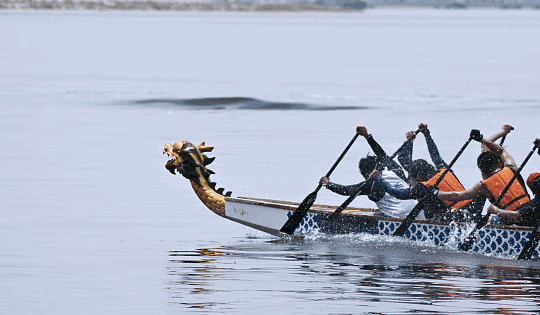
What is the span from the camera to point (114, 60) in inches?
3145

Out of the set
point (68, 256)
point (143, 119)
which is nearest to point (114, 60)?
point (143, 119)

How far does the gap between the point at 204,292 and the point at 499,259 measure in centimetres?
437

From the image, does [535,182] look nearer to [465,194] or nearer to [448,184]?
[465,194]

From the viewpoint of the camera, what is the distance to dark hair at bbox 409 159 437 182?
638 inches

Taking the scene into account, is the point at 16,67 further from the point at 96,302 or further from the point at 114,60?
the point at 96,302

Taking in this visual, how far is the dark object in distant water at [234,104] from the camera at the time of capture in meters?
42.4

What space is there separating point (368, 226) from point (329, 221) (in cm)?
70

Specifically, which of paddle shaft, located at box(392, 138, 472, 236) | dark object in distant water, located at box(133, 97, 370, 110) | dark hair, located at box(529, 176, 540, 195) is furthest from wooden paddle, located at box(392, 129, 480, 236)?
dark object in distant water, located at box(133, 97, 370, 110)

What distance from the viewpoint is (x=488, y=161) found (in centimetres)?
1471

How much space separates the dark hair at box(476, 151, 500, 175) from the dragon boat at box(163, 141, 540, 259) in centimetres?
86

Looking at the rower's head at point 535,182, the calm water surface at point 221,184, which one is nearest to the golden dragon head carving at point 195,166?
the calm water surface at point 221,184

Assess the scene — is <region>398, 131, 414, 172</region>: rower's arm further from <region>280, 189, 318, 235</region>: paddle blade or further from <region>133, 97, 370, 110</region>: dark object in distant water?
<region>133, 97, 370, 110</region>: dark object in distant water

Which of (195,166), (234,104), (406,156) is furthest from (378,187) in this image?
(234,104)

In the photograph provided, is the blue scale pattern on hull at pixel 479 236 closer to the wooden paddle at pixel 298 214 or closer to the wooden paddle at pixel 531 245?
the wooden paddle at pixel 531 245
